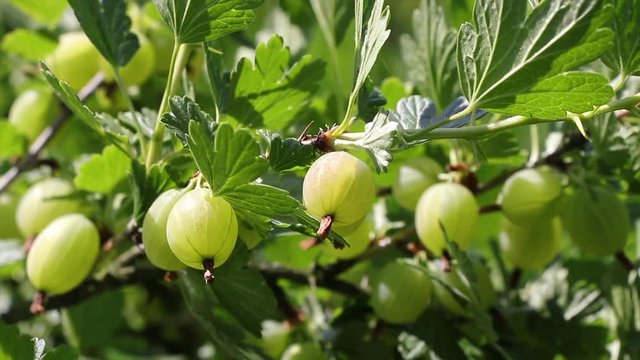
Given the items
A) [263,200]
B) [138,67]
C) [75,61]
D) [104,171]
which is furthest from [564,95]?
[75,61]

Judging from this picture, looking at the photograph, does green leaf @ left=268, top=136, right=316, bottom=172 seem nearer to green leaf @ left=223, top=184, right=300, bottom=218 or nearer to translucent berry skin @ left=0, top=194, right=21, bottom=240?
green leaf @ left=223, top=184, right=300, bottom=218

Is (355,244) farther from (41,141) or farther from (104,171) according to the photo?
(41,141)

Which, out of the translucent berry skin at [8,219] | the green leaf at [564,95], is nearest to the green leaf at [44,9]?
the translucent berry skin at [8,219]

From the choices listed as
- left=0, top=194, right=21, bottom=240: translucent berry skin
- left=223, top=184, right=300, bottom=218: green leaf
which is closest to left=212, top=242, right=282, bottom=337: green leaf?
left=223, top=184, right=300, bottom=218: green leaf

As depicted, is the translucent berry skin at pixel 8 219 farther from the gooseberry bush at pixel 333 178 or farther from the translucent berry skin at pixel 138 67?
the translucent berry skin at pixel 138 67

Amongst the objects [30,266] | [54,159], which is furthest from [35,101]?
[30,266]

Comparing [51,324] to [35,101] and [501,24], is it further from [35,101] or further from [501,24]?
[501,24]
